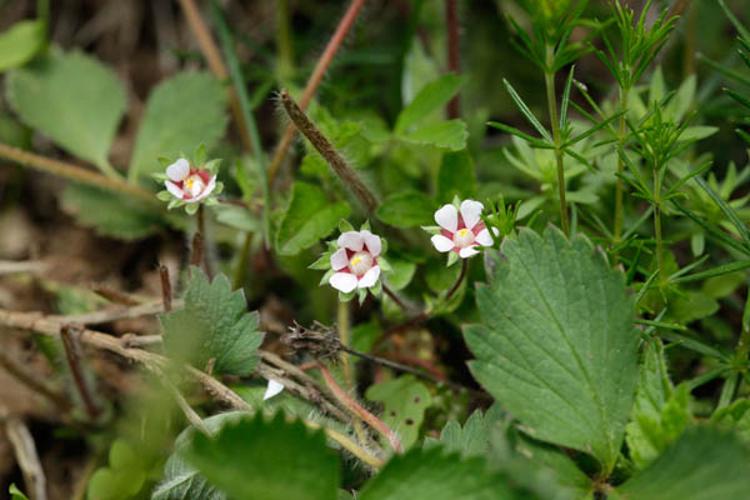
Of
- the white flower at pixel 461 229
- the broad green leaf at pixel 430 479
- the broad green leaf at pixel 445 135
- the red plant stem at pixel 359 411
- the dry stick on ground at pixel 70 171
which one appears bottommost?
the red plant stem at pixel 359 411

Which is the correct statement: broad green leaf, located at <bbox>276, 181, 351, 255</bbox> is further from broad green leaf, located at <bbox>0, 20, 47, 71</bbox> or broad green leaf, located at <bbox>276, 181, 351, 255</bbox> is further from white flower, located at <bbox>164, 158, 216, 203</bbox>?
broad green leaf, located at <bbox>0, 20, 47, 71</bbox>

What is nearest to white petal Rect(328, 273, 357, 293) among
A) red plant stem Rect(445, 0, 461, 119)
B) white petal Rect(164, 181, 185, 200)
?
white petal Rect(164, 181, 185, 200)

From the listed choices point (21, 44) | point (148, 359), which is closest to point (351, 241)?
point (148, 359)

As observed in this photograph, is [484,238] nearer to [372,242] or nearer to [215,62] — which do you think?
[372,242]

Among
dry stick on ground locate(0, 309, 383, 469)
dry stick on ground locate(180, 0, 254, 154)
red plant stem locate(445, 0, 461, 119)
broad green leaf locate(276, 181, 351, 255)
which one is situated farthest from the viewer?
dry stick on ground locate(180, 0, 254, 154)

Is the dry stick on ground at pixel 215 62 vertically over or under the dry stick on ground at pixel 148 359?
over

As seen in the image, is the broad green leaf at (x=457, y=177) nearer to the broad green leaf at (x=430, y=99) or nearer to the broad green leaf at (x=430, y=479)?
the broad green leaf at (x=430, y=99)

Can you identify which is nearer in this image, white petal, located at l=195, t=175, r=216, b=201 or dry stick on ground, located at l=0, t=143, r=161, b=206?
white petal, located at l=195, t=175, r=216, b=201

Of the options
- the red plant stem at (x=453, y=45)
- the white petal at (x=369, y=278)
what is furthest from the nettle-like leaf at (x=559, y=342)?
the red plant stem at (x=453, y=45)
